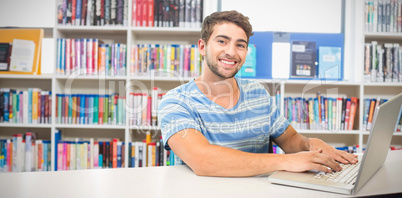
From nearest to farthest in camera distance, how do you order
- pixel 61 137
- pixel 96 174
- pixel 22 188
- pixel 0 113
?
pixel 22 188
pixel 96 174
pixel 0 113
pixel 61 137

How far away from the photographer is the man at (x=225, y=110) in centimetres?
112

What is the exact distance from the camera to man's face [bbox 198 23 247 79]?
4.57ft

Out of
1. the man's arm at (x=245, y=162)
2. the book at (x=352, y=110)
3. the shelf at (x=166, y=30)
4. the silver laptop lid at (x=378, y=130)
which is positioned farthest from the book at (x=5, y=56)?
the book at (x=352, y=110)

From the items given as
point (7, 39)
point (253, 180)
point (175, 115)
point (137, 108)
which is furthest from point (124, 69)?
point (253, 180)

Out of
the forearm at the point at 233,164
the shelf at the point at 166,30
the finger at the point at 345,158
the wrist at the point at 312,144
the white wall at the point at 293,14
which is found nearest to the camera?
the forearm at the point at 233,164

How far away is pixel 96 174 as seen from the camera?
967 millimetres

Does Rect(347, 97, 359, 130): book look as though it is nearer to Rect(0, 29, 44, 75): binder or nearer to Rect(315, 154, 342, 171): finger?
Rect(315, 154, 342, 171): finger

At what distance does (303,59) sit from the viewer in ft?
8.64

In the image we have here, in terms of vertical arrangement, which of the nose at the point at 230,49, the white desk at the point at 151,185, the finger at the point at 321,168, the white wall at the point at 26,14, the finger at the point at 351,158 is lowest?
the white desk at the point at 151,185

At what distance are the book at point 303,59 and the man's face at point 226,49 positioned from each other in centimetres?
134

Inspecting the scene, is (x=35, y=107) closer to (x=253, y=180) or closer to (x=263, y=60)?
(x=263, y=60)

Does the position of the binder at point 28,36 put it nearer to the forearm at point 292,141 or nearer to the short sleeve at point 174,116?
the short sleeve at point 174,116

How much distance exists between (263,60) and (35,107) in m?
1.96

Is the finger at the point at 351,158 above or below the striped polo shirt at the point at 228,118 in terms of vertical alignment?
below
